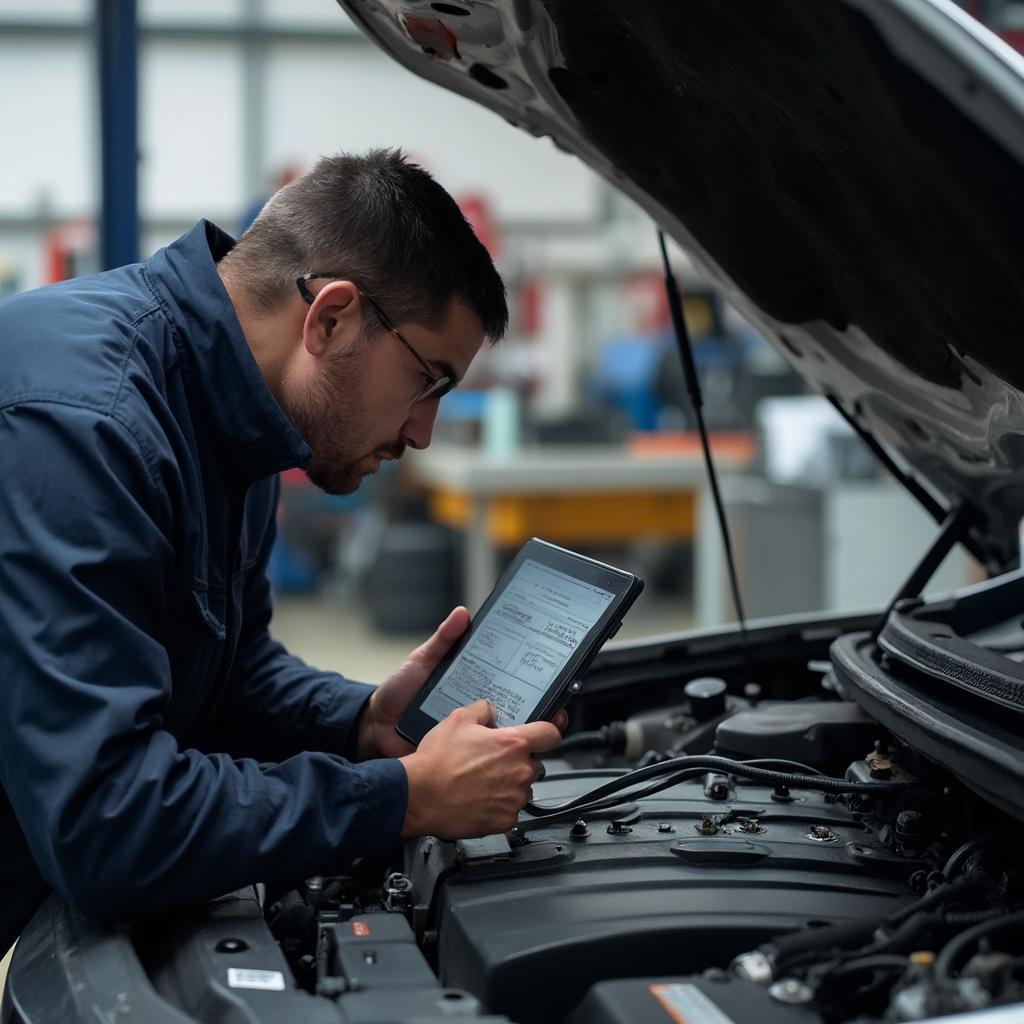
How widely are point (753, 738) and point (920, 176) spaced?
2.27 ft

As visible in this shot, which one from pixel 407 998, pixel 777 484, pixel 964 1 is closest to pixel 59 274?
pixel 777 484

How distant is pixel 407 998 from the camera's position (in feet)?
3.28

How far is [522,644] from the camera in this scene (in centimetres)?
143

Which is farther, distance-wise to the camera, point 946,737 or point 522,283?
point 522,283

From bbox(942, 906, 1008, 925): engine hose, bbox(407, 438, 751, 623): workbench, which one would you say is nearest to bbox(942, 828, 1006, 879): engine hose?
bbox(942, 906, 1008, 925): engine hose

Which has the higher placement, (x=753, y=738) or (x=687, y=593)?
(x=753, y=738)

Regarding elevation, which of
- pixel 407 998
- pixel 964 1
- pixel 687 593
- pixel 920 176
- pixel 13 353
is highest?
pixel 964 1

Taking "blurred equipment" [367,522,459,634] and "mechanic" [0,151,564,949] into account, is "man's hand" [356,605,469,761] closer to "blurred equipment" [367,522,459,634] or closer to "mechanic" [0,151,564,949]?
"mechanic" [0,151,564,949]

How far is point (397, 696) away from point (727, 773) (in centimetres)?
Result: 41

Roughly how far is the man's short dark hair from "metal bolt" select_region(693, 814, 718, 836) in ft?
1.95

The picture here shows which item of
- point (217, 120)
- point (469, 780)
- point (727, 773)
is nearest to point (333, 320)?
point (469, 780)

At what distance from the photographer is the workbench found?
549 cm

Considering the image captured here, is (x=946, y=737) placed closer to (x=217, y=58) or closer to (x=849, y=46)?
(x=849, y=46)

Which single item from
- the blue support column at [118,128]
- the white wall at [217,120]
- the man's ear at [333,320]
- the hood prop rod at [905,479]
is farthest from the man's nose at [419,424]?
the white wall at [217,120]
